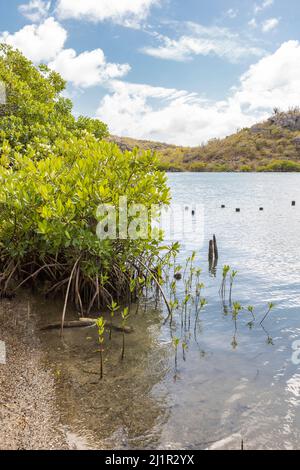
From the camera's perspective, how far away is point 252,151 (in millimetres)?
115312

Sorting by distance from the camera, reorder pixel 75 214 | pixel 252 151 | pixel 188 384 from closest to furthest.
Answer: pixel 188 384 → pixel 75 214 → pixel 252 151

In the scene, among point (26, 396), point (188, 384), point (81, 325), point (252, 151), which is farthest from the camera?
point (252, 151)

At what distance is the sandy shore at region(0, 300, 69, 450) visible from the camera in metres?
4.33

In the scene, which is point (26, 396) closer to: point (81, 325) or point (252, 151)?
point (81, 325)

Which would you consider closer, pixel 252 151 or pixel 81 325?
pixel 81 325

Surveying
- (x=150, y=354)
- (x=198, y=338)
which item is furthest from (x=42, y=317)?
(x=198, y=338)

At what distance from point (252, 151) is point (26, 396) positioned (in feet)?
384

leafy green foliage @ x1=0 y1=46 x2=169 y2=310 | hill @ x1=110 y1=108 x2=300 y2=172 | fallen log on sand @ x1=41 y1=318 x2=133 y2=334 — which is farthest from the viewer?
hill @ x1=110 y1=108 x2=300 y2=172

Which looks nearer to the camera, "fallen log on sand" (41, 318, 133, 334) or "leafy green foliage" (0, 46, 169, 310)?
"fallen log on sand" (41, 318, 133, 334)

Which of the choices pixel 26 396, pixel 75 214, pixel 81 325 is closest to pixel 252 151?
pixel 75 214

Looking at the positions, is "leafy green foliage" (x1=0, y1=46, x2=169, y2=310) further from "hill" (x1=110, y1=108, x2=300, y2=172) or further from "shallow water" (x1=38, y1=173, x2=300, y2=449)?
"hill" (x1=110, y1=108, x2=300, y2=172)

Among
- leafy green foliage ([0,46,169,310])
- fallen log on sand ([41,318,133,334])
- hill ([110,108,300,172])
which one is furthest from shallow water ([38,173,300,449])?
hill ([110,108,300,172])

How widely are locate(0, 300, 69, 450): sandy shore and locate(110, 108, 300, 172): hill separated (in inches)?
3817

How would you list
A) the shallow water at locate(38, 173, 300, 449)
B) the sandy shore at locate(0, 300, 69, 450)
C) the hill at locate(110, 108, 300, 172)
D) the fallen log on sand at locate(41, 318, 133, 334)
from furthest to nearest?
the hill at locate(110, 108, 300, 172)
the fallen log on sand at locate(41, 318, 133, 334)
the shallow water at locate(38, 173, 300, 449)
the sandy shore at locate(0, 300, 69, 450)
